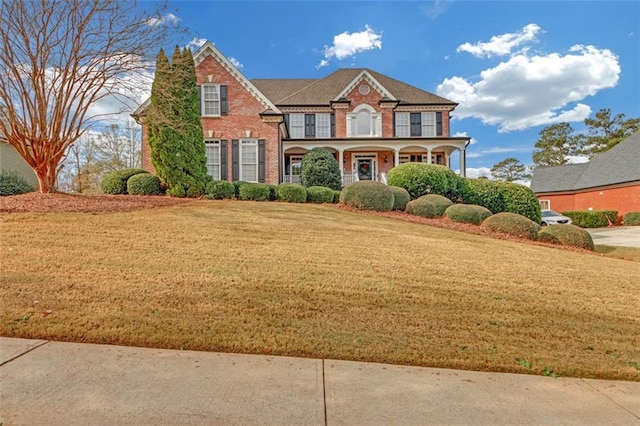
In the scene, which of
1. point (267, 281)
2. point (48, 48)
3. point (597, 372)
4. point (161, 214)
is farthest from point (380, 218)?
point (48, 48)

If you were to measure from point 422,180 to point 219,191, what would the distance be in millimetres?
8718

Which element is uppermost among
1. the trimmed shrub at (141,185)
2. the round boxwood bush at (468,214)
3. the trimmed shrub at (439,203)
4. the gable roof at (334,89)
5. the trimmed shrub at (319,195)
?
the gable roof at (334,89)

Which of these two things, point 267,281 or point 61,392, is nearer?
point 61,392

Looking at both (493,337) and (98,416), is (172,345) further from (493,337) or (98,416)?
(493,337)

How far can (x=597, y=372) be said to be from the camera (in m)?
3.43

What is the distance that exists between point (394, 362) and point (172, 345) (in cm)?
216

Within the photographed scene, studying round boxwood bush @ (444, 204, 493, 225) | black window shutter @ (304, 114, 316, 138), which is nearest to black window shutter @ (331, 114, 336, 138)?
black window shutter @ (304, 114, 316, 138)

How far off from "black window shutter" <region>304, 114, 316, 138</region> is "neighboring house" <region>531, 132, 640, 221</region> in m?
23.6

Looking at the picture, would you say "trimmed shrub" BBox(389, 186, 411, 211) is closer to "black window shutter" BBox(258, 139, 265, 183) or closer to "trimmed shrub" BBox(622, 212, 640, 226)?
"black window shutter" BBox(258, 139, 265, 183)

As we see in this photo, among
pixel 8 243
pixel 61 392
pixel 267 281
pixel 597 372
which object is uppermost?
pixel 8 243

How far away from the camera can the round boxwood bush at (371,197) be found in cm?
1385

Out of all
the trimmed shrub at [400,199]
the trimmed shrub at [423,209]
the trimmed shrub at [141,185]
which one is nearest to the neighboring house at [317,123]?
the trimmed shrub at [141,185]

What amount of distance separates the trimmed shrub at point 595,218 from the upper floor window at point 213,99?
25.9 meters

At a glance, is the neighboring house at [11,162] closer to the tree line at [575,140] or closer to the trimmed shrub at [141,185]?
the trimmed shrub at [141,185]
